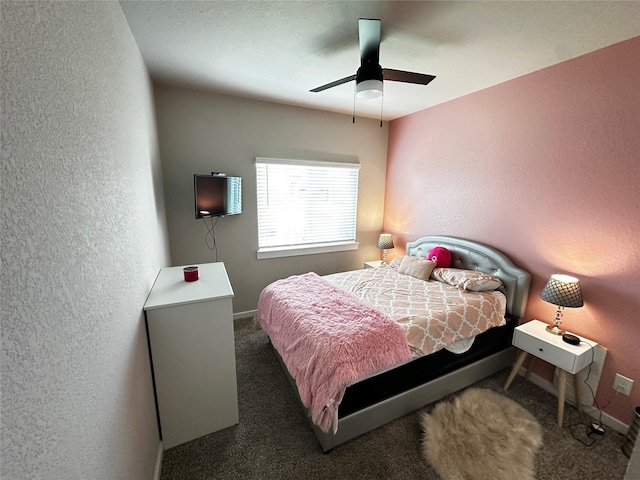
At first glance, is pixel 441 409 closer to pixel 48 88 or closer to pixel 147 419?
pixel 147 419

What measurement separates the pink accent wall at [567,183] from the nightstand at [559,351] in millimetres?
175

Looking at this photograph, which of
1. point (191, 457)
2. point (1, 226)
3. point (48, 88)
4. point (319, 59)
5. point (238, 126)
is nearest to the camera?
point (1, 226)

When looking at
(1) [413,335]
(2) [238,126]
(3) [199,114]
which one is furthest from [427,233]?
(3) [199,114]

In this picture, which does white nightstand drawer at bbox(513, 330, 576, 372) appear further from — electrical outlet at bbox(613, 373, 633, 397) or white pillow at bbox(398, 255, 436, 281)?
white pillow at bbox(398, 255, 436, 281)

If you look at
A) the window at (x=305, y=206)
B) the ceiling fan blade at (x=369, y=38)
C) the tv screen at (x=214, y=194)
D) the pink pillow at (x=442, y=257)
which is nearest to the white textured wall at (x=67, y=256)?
the tv screen at (x=214, y=194)

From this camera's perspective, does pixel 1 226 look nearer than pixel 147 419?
Yes

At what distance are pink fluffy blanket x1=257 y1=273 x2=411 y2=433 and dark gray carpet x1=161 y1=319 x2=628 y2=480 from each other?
1.02 feet

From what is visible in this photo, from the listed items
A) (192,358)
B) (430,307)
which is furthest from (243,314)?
(430,307)

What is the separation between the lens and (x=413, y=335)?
184 cm

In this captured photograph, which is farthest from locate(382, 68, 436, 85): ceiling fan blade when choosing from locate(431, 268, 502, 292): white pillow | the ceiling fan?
locate(431, 268, 502, 292): white pillow

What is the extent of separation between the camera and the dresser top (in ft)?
5.10

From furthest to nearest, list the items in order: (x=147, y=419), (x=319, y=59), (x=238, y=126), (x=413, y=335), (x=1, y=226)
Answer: (x=238, y=126) → (x=319, y=59) → (x=413, y=335) → (x=147, y=419) → (x=1, y=226)

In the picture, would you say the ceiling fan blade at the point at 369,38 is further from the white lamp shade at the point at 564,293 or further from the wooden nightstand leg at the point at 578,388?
the wooden nightstand leg at the point at 578,388

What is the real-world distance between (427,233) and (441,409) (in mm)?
2055
